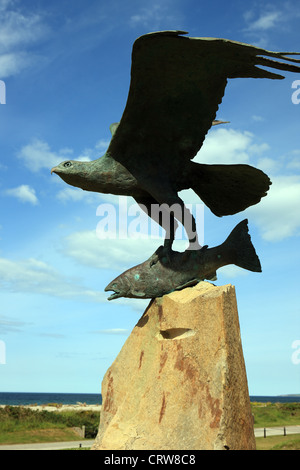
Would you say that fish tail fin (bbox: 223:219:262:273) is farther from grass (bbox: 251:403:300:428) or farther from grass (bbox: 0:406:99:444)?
grass (bbox: 251:403:300:428)

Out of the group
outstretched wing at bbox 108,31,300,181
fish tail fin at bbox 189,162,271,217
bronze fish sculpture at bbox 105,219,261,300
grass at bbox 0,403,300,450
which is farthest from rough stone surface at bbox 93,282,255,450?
grass at bbox 0,403,300,450

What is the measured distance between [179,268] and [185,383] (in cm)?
158

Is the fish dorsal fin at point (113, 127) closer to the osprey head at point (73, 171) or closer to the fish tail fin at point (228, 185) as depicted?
the osprey head at point (73, 171)

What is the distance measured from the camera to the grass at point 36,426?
54.5 feet

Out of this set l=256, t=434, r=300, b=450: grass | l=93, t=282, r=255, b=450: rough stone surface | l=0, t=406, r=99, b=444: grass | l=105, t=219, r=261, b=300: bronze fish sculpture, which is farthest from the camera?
l=0, t=406, r=99, b=444: grass

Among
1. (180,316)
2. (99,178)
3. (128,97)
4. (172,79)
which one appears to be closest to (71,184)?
(99,178)

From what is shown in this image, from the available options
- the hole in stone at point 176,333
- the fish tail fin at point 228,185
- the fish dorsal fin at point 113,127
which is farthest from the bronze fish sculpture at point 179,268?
the fish dorsal fin at point 113,127

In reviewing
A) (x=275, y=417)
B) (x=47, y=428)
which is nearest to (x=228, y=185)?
(x=47, y=428)

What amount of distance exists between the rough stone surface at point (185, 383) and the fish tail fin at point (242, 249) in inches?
24.8

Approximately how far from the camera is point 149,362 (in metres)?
5.95

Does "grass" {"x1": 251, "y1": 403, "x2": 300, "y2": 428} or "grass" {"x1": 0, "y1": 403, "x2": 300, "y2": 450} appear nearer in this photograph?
"grass" {"x1": 0, "y1": 403, "x2": 300, "y2": 450}

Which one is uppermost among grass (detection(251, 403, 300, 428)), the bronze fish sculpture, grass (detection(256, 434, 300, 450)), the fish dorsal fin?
the fish dorsal fin

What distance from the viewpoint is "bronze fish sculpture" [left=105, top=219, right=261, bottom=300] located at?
20.7ft

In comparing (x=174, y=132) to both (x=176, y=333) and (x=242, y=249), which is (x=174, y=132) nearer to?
→ (x=242, y=249)
